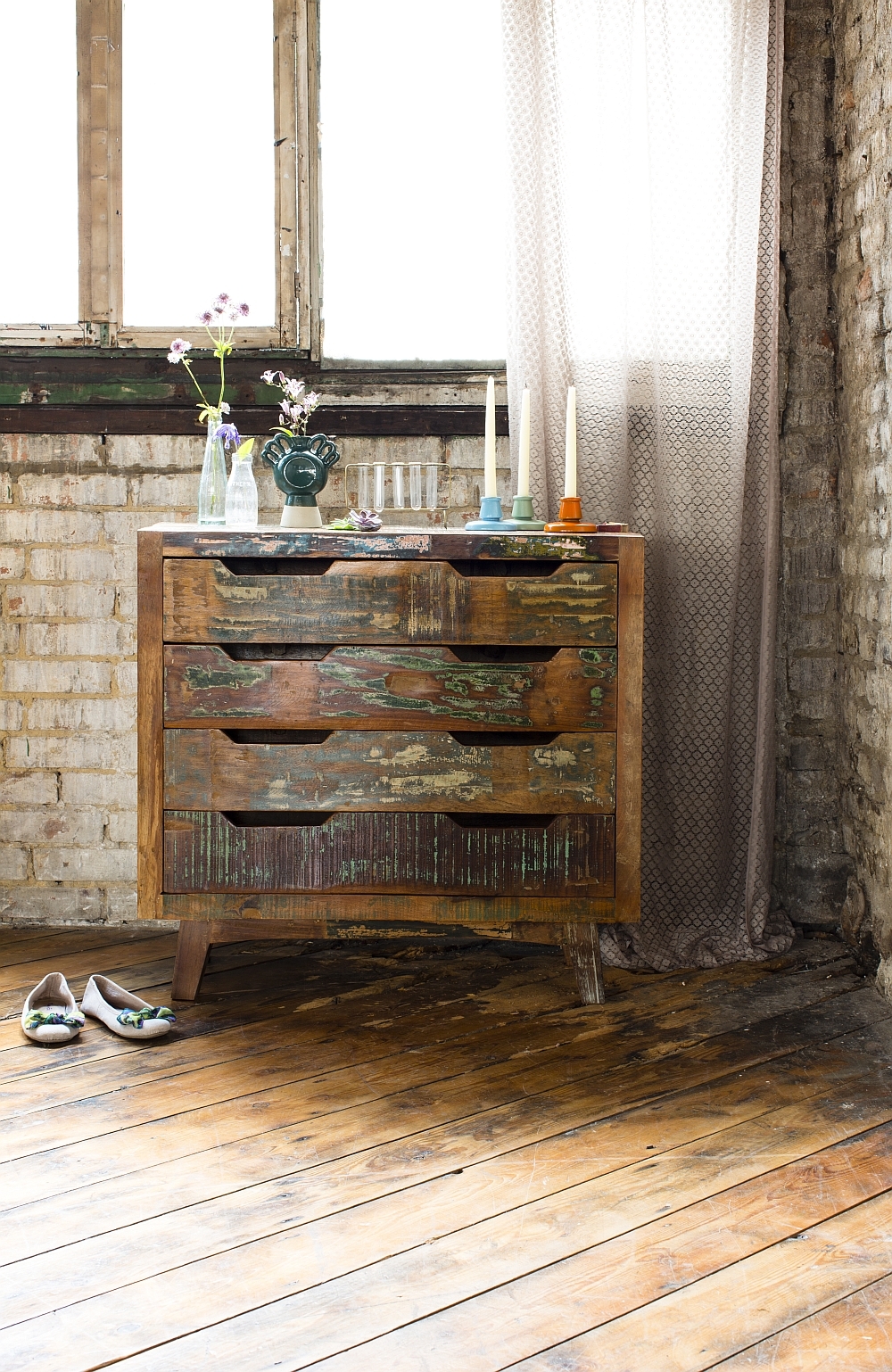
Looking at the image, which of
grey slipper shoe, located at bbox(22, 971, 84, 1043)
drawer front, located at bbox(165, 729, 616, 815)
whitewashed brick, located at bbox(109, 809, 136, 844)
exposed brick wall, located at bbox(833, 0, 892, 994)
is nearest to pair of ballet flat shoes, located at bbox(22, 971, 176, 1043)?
grey slipper shoe, located at bbox(22, 971, 84, 1043)

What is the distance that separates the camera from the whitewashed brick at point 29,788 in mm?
2891

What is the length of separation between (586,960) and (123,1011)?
3.06ft

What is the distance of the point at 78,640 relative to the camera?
9.43 ft

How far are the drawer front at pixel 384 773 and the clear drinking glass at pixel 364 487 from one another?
2.30ft

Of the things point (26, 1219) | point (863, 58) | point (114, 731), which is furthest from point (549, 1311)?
point (863, 58)

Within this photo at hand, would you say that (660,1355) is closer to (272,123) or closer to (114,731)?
(114,731)

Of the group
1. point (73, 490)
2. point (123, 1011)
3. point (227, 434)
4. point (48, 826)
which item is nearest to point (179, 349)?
point (227, 434)

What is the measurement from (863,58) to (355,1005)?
2315 millimetres

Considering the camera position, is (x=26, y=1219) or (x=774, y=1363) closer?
(x=774, y=1363)

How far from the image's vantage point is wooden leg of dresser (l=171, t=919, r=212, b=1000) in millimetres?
2373

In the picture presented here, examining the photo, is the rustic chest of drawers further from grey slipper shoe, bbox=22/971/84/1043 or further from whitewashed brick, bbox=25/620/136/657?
whitewashed brick, bbox=25/620/136/657

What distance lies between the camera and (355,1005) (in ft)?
7.79

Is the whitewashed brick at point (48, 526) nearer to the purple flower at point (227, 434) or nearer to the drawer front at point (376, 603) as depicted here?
the purple flower at point (227, 434)

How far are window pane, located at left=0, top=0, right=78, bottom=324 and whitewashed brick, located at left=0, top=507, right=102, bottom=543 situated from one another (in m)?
0.48
